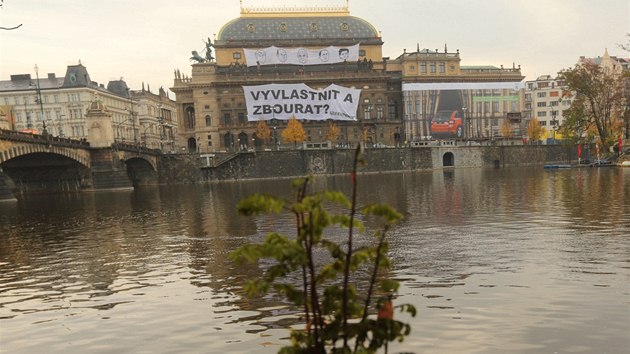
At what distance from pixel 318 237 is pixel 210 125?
103m

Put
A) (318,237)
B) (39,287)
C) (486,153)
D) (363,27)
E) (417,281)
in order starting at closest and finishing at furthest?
(318,237), (417,281), (39,287), (486,153), (363,27)

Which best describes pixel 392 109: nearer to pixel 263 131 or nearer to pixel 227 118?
pixel 263 131

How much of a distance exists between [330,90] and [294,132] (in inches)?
444

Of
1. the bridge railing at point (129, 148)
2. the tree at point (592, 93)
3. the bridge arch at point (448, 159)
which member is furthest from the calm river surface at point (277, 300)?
the bridge arch at point (448, 159)

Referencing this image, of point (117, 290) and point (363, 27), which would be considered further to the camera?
point (363, 27)

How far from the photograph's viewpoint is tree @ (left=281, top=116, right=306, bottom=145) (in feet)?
314

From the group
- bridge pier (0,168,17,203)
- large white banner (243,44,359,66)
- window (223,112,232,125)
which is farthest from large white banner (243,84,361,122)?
bridge pier (0,168,17,203)

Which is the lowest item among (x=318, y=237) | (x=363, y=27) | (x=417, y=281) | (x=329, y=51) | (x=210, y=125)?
(x=417, y=281)

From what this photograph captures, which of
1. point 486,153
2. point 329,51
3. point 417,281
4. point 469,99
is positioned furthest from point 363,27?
point 417,281

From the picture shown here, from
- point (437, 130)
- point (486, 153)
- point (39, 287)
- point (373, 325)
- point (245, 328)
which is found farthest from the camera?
point (437, 130)

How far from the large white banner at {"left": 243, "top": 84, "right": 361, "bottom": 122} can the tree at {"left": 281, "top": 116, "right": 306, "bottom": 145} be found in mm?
1472

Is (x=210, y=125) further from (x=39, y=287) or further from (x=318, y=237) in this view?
(x=318, y=237)

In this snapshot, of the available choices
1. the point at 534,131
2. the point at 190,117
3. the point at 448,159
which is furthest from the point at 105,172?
the point at 534,131

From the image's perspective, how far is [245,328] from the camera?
1149 centimetres
